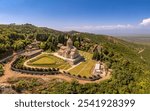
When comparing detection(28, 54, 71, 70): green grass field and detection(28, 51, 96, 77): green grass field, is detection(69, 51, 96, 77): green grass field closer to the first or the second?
detection(28, 51, 96, 77): green grass field

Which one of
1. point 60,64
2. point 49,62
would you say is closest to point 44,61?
point 49,62

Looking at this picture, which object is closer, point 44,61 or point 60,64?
point 60,64

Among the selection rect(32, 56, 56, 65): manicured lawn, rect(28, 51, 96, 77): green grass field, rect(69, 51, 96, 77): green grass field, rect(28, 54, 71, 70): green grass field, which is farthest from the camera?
rect(32, 56, 56, 65): manicured lawn

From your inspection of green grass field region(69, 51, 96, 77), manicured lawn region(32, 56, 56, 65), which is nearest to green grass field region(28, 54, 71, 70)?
manicured lawn region(32, 56, 56, 65)

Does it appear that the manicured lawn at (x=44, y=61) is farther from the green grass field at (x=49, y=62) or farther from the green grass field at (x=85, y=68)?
the green grass field at (x=85, y=68)

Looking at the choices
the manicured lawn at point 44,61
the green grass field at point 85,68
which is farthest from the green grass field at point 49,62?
the green grass field at point 85,68

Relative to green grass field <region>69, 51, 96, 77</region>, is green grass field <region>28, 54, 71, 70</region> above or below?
above

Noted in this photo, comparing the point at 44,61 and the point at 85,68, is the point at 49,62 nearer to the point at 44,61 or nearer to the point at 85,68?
the point at 44,61

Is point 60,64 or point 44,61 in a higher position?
point 44,61
